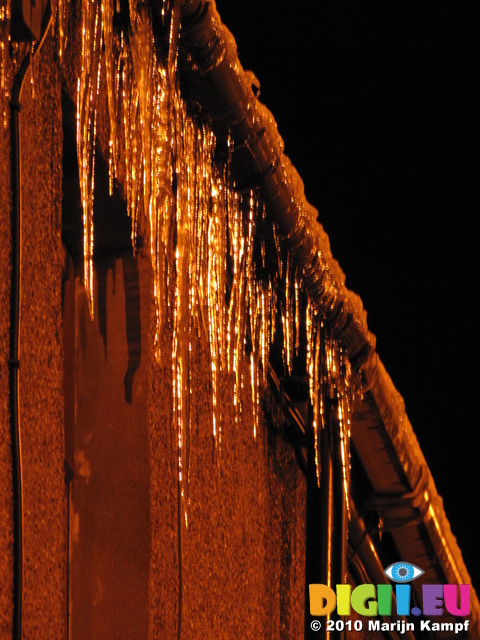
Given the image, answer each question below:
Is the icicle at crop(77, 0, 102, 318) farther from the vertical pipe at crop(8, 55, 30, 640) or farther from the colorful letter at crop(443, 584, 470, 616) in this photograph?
the colorful letter at crop(443, 584, 470, 616)

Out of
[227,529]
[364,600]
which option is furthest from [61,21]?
[364,600]

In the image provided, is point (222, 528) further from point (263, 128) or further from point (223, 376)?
point (263, 128)

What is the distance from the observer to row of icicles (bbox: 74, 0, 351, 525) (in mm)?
2459

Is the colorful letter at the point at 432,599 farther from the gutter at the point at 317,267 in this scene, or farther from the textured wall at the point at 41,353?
the textured wall at the point at 41,353

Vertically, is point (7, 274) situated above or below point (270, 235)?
below

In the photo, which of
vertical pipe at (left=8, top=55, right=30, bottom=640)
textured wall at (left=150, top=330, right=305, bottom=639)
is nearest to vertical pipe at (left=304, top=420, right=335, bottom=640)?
textured wall at (left=150, top=330, right=305, bottom=639)

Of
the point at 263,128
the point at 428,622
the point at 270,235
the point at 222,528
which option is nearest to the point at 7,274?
the point at 263,128

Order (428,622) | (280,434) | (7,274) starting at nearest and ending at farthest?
(7,274) < (280,434) < (428,622)

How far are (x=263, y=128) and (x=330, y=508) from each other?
175 centimetres

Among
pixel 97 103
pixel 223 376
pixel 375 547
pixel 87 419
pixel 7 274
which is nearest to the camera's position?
pixel 7 274

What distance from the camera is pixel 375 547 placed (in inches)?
207

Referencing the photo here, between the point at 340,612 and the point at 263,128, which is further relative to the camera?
the point at 340,612

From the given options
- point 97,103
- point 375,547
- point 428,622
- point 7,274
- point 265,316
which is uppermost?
point 97,103

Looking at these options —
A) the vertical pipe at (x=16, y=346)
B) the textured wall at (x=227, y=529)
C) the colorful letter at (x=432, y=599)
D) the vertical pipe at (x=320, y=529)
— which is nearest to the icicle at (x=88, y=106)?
the vertical pipe at (x=16, y=346)
